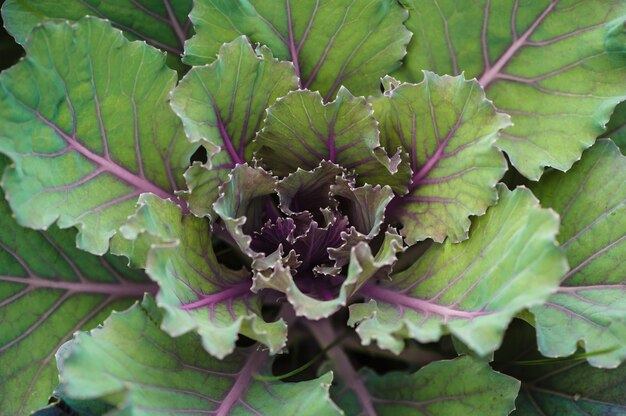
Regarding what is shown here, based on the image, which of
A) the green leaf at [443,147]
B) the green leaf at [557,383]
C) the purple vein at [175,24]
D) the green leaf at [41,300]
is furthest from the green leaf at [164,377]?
the purple vein at [175,24]

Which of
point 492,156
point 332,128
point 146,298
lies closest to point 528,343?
point 492,156

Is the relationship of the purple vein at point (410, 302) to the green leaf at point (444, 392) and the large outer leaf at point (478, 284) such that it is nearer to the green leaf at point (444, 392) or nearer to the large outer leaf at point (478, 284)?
the large outer leaf at point (478, 284)

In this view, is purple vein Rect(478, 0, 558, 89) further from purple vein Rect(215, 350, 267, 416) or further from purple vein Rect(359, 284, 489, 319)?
purple vein Rect(215, 350, 267, 416)

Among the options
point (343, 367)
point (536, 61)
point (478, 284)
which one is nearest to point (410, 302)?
point (478, 284)

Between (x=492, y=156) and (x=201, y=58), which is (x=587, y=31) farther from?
(x=201, y=58)

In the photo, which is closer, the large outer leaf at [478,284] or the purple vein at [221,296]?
the large outer leaf at [478,284]

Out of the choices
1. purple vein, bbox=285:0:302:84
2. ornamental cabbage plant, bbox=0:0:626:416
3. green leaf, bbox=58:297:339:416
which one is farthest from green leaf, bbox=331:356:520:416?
purple vein, bbox=285:0:302:84
